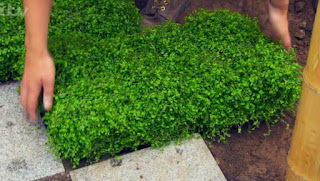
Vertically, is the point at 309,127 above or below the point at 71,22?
above

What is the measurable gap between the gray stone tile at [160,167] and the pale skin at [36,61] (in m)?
0.56

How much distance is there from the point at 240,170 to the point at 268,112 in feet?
1.64

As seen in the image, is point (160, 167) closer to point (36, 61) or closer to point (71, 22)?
point (36, 61)

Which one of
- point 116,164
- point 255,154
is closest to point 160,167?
point 116,164

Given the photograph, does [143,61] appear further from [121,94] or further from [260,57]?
[260,57]

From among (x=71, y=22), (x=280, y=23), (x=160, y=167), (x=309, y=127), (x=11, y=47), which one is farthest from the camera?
(x=71, y=22)

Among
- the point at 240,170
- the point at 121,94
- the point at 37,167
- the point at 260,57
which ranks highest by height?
the point at 260,57

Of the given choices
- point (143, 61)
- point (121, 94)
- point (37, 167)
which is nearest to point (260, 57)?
point (143, 61)

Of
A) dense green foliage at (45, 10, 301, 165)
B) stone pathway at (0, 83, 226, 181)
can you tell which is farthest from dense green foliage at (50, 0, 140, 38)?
stone pathway at (0, 83, 226, 181)

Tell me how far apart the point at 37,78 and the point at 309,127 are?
182 cm

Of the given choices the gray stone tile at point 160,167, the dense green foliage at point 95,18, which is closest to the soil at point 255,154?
the gray stone tile at point 160,167

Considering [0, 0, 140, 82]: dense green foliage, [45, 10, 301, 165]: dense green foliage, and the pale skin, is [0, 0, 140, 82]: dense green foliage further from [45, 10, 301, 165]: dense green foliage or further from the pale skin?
the pale skin

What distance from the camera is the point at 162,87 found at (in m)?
3.52

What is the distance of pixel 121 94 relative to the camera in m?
3.45
